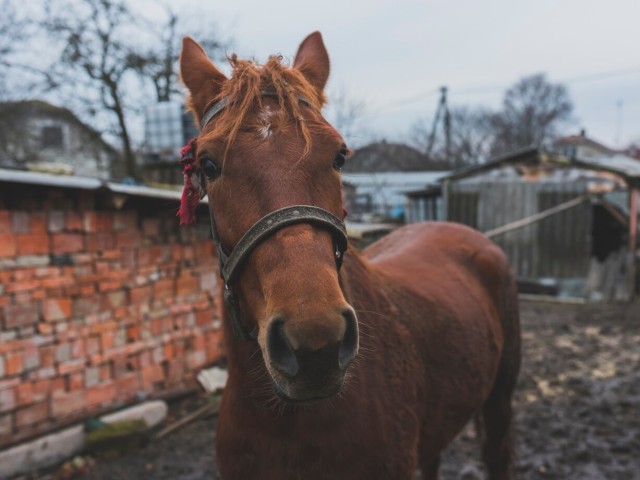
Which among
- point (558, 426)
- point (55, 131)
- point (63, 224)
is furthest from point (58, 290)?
point (55, 131)

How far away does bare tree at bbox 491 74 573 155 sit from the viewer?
3347 centimetres

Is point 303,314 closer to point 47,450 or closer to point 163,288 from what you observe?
point 47,450

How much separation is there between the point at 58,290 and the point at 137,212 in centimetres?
122

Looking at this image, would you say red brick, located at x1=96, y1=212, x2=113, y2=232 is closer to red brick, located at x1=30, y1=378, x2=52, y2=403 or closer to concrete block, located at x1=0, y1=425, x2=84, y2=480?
red brick, located at x1=30, y1=378, x2=52, y2=403

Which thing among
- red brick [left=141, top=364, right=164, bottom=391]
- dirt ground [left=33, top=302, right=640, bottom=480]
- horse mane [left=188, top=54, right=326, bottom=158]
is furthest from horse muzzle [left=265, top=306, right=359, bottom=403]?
red brick [left=141, top=364, right=164, bottom=391]

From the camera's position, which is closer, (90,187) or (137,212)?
(90,187)

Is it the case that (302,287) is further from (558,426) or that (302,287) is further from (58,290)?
(558,426)

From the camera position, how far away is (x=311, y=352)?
1199mm

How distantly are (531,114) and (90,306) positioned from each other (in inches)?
1475

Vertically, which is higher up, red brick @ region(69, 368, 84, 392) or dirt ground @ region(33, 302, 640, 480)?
red brick @ region(69, 368, 84, 392)

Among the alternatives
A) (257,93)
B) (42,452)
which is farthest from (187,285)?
(257,93)

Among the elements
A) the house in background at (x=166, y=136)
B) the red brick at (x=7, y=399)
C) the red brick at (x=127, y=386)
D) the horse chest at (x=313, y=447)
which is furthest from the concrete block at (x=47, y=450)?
the house in background at (x=166, y=136)

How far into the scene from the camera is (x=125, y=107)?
14008mm

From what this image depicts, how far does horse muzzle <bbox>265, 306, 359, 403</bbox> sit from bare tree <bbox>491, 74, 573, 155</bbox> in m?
33.4
